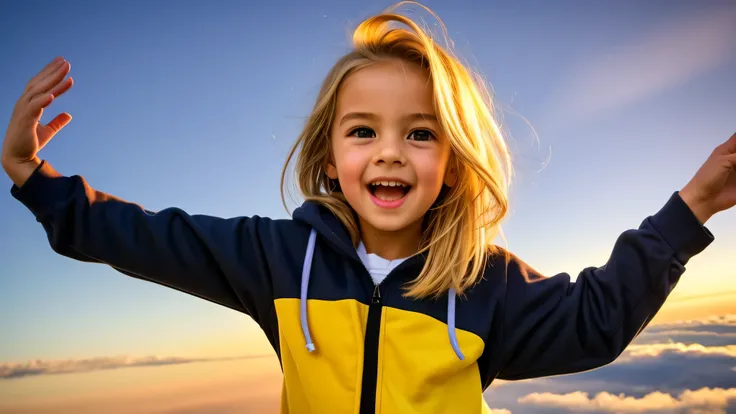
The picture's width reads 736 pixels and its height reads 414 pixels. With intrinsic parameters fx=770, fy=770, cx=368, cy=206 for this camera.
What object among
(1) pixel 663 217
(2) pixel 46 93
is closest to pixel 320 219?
(2) pixel 46 93

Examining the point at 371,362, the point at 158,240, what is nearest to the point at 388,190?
the point at 371,362

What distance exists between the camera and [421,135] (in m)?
2.84

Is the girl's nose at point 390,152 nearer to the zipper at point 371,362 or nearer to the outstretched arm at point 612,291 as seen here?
the zipper at point 371,362

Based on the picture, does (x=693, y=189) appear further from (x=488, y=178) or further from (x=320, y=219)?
(x=320, y=219)

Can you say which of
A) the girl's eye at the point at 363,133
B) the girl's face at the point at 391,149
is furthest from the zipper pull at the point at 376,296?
the girl's eye at the point at 363,133

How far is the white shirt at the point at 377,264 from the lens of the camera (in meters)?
2.84

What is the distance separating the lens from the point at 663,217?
2.73 meters

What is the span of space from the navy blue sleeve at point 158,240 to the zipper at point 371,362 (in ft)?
1.28

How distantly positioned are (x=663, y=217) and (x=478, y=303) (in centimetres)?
72

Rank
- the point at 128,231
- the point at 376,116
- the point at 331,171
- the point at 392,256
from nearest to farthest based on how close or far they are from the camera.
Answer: the point at 128,231, the point at 376,116, the point at 392,256, the point at 331,171

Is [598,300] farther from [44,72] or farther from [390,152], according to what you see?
[44,72]

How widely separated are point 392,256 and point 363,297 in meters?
0.26

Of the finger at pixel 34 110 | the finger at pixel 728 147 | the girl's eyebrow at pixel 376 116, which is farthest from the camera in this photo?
the girl's eyebrow at pixel 376 116

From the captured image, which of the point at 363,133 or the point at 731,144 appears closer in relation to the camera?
the point at 731,144
